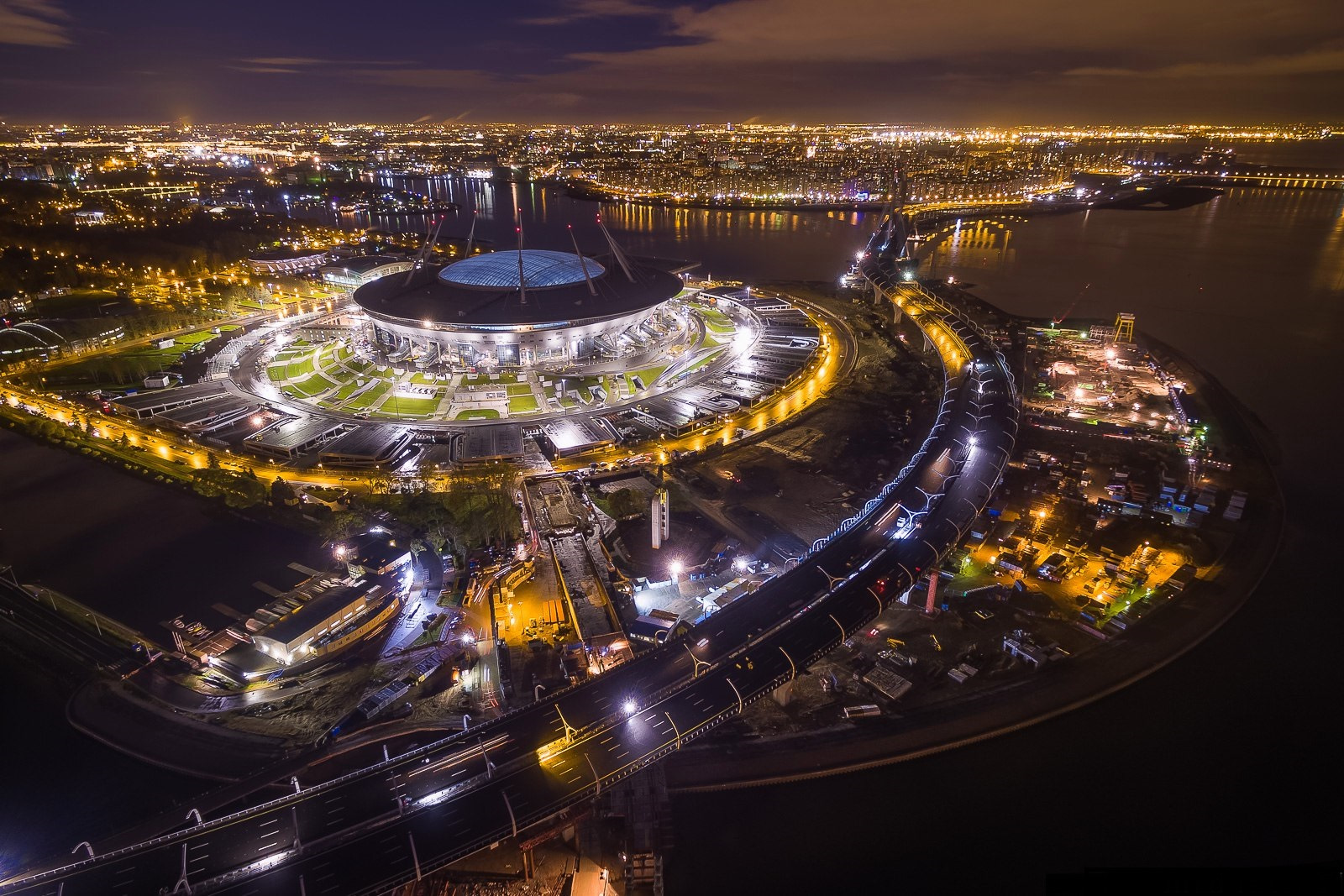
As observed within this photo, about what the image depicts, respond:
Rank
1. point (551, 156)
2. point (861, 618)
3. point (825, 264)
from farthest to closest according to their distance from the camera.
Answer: point (551, 156)
point (825, 264)
point (861, 618)

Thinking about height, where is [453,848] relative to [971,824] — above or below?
above

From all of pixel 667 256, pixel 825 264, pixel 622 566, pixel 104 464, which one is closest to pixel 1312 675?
pixel 622 566

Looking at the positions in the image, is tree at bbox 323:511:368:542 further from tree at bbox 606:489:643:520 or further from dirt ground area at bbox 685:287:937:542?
dirt ground area at bbox 685:287:937:542

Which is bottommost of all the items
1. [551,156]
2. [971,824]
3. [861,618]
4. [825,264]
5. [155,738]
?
[971,824]

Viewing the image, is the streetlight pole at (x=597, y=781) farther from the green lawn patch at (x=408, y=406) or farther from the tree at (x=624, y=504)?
the green lawn patch at (x=408, y=406)

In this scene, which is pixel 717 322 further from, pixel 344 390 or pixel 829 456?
pixel 344 390

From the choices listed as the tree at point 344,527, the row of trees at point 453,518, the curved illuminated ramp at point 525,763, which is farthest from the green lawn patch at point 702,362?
the tree at point 344,527

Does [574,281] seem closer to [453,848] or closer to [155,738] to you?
[155,738]
